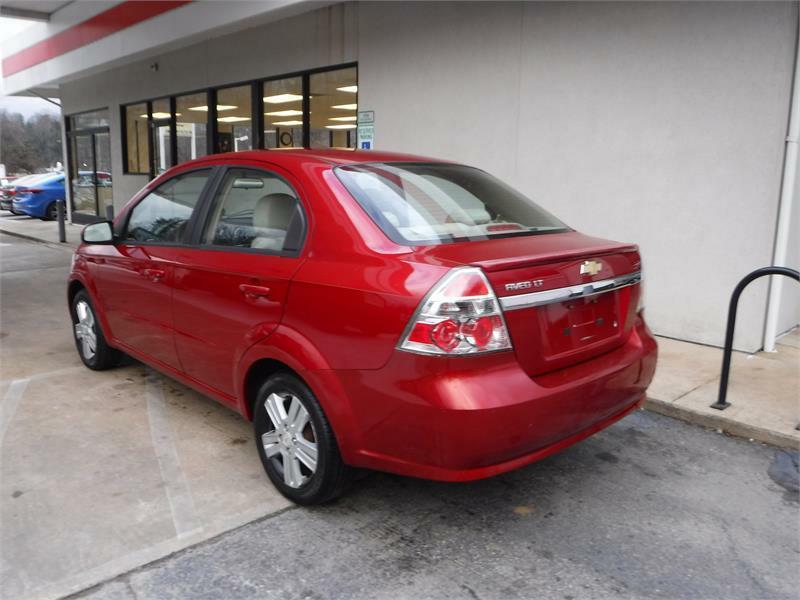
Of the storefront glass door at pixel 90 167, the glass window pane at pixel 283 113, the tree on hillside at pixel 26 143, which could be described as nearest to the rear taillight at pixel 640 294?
the glass window pane at pixel 283 113

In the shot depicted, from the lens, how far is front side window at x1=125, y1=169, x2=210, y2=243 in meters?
4.06

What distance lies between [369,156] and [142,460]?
6.93ft

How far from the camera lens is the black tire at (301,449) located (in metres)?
3.00

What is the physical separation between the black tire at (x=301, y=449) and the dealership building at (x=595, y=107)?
428 centimetres

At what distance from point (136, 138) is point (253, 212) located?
13.5 m

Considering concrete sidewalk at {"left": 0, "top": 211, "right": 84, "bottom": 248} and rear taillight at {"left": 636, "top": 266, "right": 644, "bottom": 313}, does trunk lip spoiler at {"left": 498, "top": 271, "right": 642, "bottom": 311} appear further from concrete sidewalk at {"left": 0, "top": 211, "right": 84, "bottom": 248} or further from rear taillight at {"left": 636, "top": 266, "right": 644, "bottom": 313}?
concrete sidewalk at {"left": 0, "top": 211, "right": 84, "bottom": 248}

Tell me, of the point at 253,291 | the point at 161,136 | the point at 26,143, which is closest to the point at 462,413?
the point at 253,291

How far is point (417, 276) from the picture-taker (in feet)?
8.76

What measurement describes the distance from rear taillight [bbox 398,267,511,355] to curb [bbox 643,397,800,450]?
8.03 ft

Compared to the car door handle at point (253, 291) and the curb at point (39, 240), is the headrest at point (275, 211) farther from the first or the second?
the curb at point (39, 240)

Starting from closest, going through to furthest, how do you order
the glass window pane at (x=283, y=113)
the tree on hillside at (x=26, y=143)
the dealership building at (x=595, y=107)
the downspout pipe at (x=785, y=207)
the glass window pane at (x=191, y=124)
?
the downspout pipe at (x=785, y=207)
the dealership building at (x=595, y=107)
the glass window pane at (x=283, y=113)
the glass window pane at (x=191, y=124)
the tree on hillside at (x=26, y=143)

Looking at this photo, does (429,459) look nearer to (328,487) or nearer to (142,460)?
(328,487)

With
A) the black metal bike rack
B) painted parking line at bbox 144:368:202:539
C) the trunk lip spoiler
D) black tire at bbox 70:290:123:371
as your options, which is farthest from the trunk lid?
black tire at bbox 70:290:123:371

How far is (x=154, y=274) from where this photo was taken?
415 centimetres
